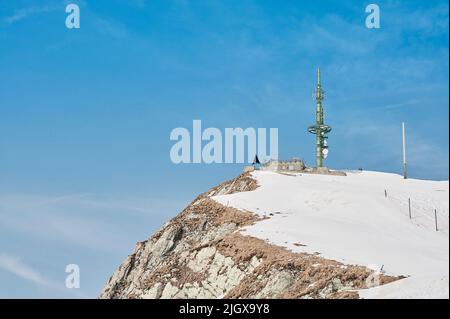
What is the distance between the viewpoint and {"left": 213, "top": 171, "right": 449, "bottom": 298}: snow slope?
129 feet

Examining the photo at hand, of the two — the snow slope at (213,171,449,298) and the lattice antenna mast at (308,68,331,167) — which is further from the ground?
the lattice antenna mast at (308,68,331,167)

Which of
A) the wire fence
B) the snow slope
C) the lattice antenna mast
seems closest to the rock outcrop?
the snow slope

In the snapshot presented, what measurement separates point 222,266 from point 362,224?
14628 millimetres

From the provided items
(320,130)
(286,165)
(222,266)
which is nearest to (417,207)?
(222,266)

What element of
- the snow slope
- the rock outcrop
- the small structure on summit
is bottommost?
the rock outcrop

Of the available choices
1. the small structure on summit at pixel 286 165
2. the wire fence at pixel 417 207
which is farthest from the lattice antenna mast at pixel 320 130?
the wire fence at pixel 417 207

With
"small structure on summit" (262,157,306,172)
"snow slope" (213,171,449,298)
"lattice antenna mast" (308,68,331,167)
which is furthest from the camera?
"lattice antenna mast" (308,68,331,167)

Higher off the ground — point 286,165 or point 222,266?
point 286,165

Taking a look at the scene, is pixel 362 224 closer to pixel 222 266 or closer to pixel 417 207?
pixel 417 207

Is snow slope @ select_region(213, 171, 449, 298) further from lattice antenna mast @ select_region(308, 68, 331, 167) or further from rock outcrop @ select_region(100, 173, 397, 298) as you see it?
lattice antenna mast @ select_region(308, 68, 331, 167)

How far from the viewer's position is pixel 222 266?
57.3 m

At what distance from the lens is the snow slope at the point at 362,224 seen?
1554 inches

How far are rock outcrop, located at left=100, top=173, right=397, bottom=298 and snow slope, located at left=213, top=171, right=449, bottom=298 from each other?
5.62 feet
